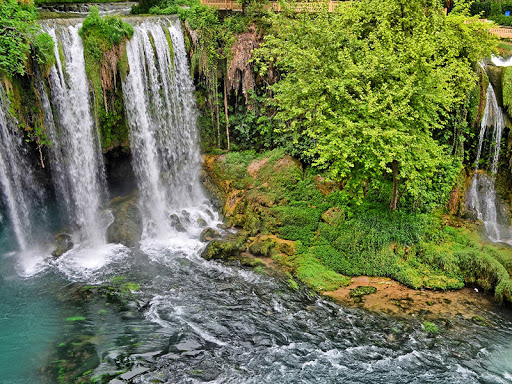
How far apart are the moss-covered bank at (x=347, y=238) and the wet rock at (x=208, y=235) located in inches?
40.1

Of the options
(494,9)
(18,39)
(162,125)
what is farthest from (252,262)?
(494,9)

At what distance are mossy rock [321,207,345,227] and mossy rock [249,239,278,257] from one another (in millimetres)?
2316

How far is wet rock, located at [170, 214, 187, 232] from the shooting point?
17.6m

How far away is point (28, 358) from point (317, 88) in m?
11.5

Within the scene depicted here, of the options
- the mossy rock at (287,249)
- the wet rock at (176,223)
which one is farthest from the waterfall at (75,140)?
the mossy rock at (287,249)

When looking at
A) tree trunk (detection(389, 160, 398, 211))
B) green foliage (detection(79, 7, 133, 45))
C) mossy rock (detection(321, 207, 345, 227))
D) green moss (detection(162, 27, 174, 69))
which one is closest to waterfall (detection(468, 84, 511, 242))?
tree trunk (detection(389, 160, 398, 211))

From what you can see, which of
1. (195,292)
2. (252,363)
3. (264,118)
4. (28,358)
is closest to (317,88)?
(264,118)

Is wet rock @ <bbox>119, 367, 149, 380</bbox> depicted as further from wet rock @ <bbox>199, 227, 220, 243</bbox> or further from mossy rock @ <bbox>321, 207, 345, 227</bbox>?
mossy rock @ <bbox>321, 207, 345, 227</bbox>

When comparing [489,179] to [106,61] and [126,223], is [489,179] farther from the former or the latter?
[106,61]

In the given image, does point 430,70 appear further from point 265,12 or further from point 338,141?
point 265,12

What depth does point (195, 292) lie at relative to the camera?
42.9 feet

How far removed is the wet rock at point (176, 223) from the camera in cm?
1764

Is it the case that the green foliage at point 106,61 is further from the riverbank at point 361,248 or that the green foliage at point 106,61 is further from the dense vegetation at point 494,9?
the dense vegetation at point 494,9

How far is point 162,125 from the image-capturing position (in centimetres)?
1903
